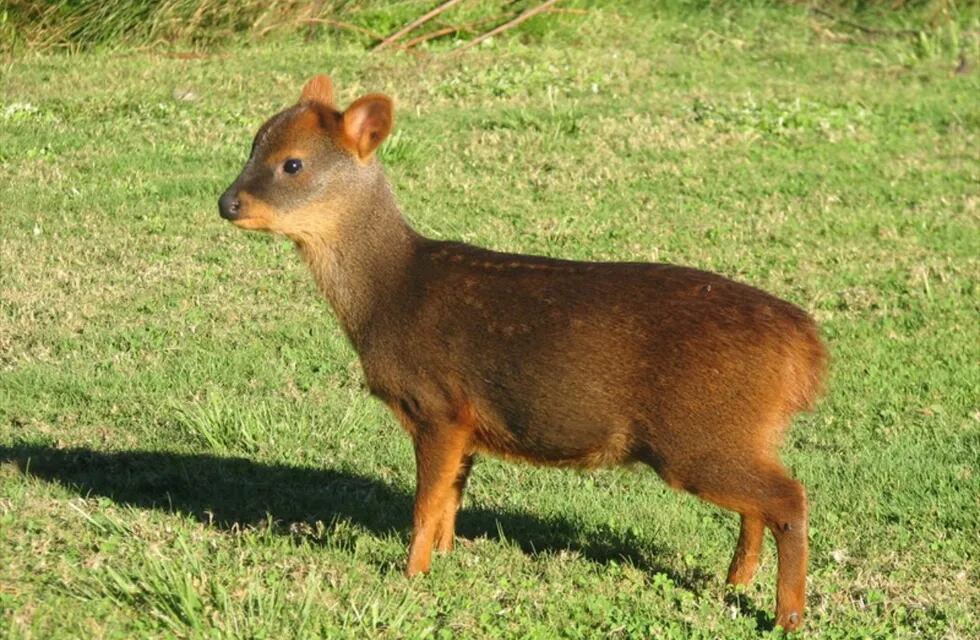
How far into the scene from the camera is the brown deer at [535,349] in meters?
5.25

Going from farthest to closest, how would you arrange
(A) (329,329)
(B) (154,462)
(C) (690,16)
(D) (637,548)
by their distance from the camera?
1. (C) (690,16)
2. (A) (329,329)
3. (B) (154,462)
4. (D) (637,548)

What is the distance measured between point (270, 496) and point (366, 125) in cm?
162

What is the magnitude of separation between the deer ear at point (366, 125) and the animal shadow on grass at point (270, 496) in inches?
53.8

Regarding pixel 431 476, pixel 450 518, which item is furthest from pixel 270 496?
pixel 431 476

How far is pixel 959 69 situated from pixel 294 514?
10.1 metres

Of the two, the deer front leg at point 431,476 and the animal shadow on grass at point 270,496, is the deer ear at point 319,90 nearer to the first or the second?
the deer front leg at point 431,476

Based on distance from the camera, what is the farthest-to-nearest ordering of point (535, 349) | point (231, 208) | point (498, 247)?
point (498, 247)
point (231, 208)
point (535, 349)

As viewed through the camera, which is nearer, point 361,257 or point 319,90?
point 361,257

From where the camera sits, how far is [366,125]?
5934 mm

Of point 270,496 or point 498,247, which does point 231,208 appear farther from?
point 498,247

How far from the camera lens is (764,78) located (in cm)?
1410

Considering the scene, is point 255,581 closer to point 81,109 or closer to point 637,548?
point 637,548

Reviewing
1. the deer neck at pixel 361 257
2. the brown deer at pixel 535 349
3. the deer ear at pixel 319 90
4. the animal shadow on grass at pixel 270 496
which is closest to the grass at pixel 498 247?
the animal shadow on grass at pixel 270 496

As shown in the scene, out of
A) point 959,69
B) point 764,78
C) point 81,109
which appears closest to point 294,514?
point 81,109
